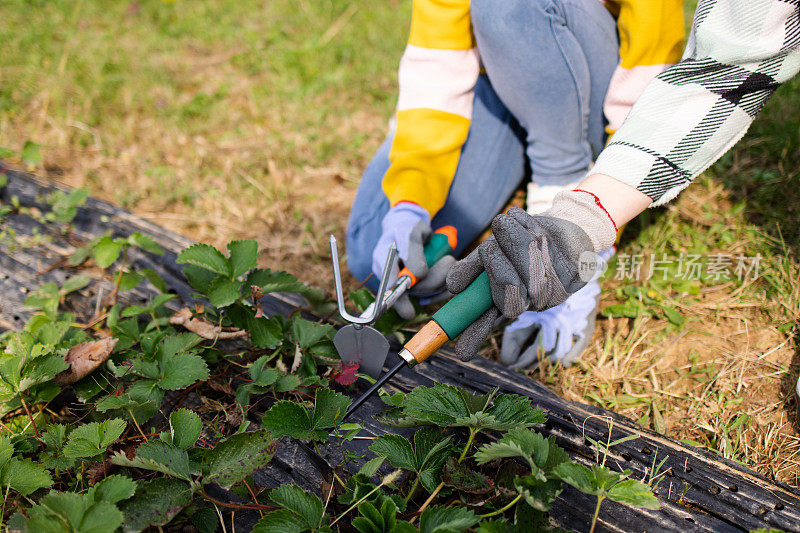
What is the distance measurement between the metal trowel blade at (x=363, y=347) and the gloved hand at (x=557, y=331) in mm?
456

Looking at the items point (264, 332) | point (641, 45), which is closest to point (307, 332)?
point (264, 332)

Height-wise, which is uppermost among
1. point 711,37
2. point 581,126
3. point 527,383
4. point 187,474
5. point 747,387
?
point 711,37

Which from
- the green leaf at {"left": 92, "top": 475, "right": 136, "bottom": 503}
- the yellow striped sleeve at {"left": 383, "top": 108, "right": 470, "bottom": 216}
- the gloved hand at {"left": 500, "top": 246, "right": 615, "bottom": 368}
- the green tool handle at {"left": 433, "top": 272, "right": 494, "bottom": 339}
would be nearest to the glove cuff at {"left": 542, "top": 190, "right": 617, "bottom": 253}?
the green tool handle at {"left": 433, "top": 272, "right": 494, "bottom": 339}

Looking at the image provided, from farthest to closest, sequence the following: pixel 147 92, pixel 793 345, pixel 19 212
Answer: pixel 147 92 < pixel 19 212 < pixel 793 345

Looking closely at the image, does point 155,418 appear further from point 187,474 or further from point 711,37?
point 711,37

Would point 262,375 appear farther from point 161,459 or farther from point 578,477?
point 578,477

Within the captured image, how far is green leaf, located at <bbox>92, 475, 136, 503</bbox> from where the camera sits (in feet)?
3.00

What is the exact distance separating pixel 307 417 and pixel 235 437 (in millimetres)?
148

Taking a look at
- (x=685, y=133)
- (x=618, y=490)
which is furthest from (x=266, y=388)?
(x=685, y=133)

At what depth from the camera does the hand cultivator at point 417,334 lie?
1.14m

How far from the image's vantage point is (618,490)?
924 millimetres

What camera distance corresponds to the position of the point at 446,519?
0.90 metres

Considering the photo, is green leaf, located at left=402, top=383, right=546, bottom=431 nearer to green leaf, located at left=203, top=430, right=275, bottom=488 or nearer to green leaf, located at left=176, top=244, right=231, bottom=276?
green leaf, located at left=203, top=430, right=275, bottom=488

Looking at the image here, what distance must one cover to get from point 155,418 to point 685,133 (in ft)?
4.62
